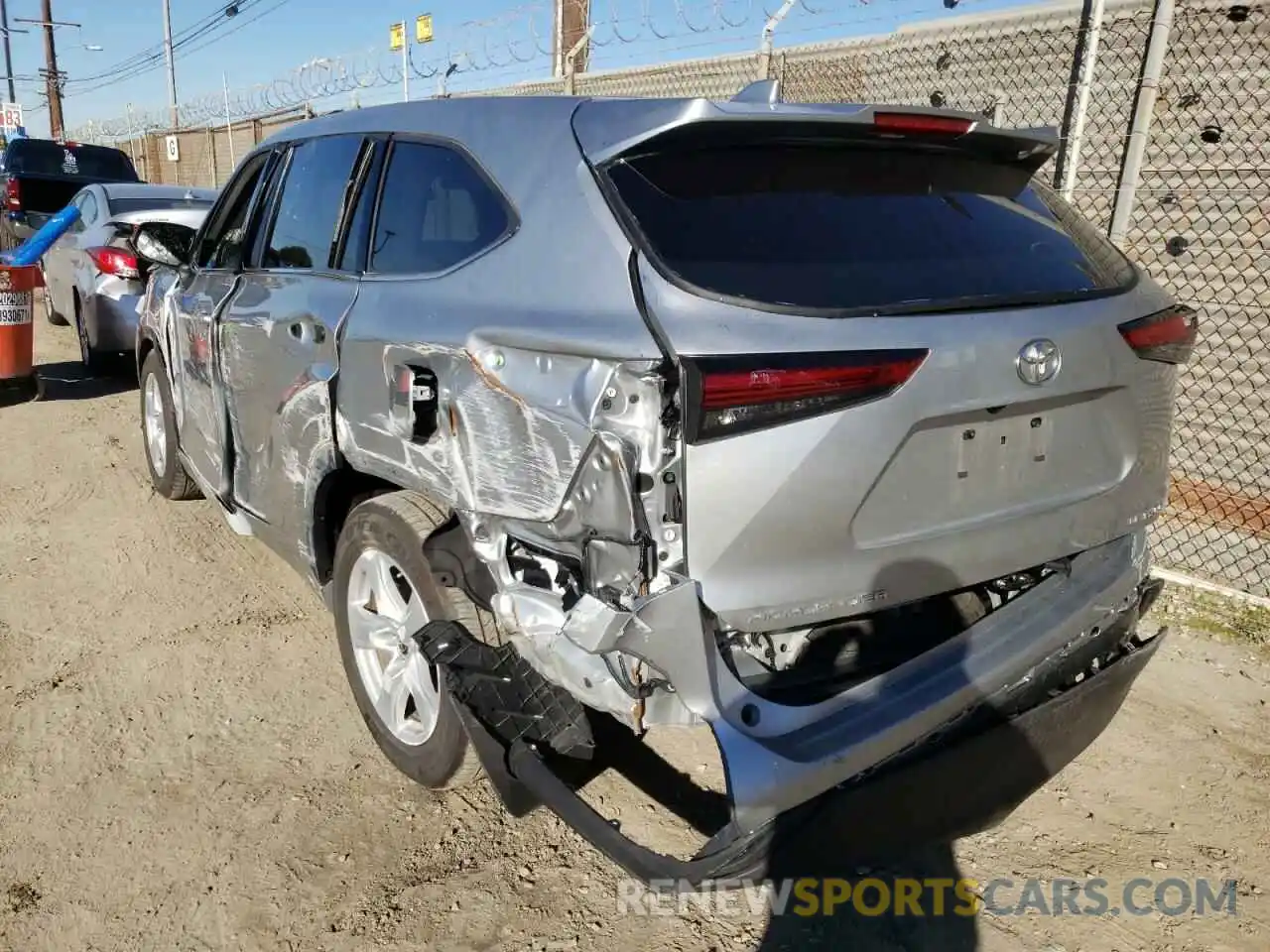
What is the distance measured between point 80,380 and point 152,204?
1.73 m

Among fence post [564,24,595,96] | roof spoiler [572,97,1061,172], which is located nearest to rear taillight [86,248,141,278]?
fence post [564,24,595,96]

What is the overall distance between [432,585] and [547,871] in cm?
84

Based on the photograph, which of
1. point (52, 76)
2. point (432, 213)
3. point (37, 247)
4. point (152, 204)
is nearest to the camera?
point (432, 213)

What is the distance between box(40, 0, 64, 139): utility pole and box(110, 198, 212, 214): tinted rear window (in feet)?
124

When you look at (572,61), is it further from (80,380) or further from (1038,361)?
(1038,361)

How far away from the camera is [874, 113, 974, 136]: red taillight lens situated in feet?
7.45

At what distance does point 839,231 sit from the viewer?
220cm

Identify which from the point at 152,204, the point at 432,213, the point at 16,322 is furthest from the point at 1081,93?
the point at 152,204

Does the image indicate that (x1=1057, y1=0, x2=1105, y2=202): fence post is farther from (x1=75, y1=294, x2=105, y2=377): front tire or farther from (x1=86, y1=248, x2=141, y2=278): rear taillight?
(x1=75, y1=294, x2=105, y2=377): front tire

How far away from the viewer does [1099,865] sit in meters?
2.70

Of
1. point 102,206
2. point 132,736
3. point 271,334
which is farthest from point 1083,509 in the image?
point 102,206

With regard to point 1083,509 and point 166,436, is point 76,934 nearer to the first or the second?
A: point 1083,509

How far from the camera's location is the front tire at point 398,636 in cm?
267

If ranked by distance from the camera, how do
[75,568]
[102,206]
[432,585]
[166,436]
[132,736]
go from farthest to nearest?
[102,206]
[166,436]
[75,568]
[132,736]
[432,585]
